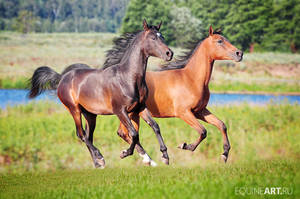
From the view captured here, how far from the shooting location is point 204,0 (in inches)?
1299

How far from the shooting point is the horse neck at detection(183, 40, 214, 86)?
7.31 m

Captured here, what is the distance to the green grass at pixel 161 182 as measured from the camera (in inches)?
211

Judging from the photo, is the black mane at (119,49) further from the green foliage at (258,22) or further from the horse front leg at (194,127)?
the green foliage at (258,22)

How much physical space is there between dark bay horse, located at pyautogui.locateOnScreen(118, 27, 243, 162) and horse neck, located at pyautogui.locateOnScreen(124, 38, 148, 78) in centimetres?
131

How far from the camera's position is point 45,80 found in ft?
26.0

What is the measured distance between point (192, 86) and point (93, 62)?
20248 millimetres

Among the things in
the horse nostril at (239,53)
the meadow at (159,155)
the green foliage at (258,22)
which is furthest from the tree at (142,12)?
the horse nostril at (239,53)

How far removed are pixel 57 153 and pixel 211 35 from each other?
15.5 ft

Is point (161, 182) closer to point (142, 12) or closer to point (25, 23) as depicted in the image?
point (142, 12)

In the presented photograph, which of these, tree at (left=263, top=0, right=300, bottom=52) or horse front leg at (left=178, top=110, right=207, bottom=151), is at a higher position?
horse front leg at (left=178, top=110, right=207, bottom=151)

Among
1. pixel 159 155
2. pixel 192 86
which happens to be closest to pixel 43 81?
pixel 192 86

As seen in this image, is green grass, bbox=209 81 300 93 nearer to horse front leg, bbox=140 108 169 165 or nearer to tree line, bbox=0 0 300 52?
tree line, bbox=0 0 300 52

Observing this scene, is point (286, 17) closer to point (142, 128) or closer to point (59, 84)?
point (142, 128)

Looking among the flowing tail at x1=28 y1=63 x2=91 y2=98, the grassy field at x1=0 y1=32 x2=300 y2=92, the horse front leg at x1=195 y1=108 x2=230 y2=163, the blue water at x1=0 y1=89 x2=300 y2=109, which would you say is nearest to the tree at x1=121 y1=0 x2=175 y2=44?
the grassy field at x1=0 y1=32 x2=300 y2=92
